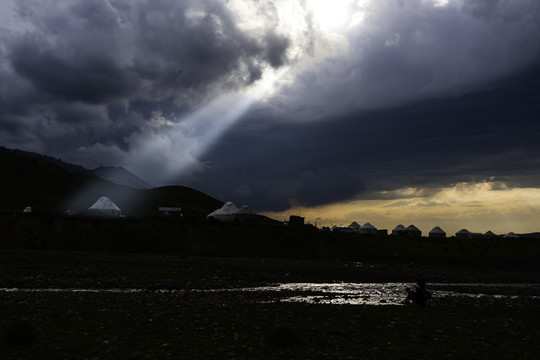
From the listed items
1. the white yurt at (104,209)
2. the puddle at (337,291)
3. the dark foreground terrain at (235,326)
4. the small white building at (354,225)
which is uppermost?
the small white building at (354,225)

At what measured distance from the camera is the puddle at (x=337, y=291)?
86.9 ft

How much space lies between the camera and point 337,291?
31672 millimetres

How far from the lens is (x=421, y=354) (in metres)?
13.8

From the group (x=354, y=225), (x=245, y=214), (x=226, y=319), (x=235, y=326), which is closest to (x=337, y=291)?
(x=226, y=319)

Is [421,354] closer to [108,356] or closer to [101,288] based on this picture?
[108,356]

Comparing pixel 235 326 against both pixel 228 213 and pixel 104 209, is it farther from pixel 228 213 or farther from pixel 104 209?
pixel 228 213

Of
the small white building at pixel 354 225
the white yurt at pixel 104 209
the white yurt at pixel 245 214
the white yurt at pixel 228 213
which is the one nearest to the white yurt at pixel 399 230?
the small white building at pixel 354 225

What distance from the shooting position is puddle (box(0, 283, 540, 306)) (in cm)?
2648

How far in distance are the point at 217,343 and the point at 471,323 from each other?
1172cm

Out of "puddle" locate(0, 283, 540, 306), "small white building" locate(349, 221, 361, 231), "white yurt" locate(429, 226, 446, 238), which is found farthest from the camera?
"small white building" locate(349, 221, 361, 231)

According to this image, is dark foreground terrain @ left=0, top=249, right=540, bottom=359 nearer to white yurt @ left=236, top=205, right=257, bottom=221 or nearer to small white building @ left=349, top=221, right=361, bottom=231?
white yurt @ left=236, top=205, right=257, bottom=221

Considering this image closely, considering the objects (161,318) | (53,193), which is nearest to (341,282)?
(161,318)

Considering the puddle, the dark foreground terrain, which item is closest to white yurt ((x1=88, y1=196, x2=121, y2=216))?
the dark foreground terrain

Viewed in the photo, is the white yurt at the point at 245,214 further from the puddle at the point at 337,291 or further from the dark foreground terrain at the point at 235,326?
the dark foreground terrain at the point at 235,326
